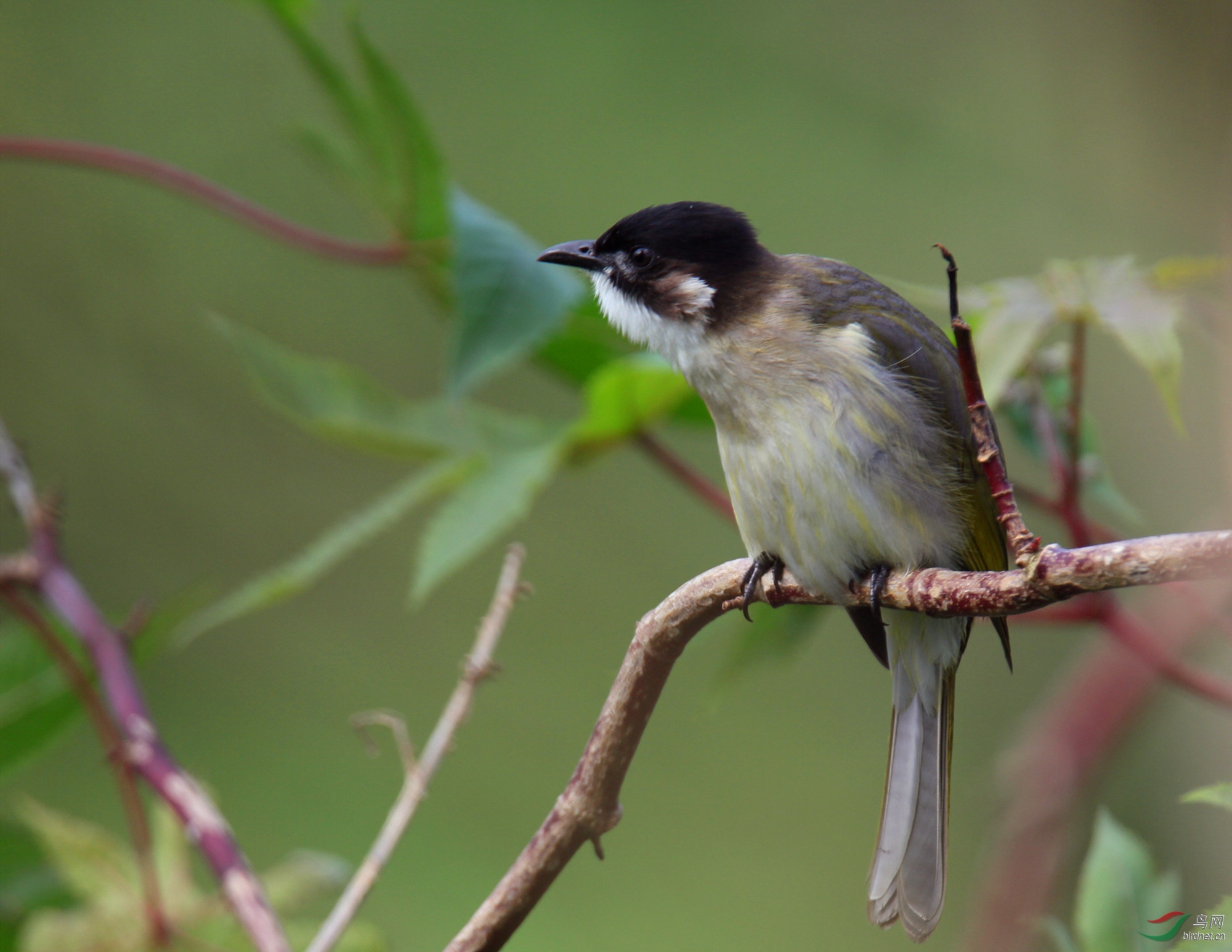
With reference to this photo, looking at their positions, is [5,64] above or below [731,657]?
above

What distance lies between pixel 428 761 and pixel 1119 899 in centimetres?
70

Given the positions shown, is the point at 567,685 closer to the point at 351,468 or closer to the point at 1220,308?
the point at 351,468

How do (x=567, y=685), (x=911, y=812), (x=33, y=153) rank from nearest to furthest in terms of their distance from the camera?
(x=911, y=812) → (x=33, y=153) → (x=567, y=685)

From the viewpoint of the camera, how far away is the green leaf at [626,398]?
1.60 meters

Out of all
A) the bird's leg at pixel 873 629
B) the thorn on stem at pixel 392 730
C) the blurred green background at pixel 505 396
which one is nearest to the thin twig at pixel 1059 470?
the bird's leg at pixel 873 629

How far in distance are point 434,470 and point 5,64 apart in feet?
10.1

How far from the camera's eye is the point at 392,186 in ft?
5.83

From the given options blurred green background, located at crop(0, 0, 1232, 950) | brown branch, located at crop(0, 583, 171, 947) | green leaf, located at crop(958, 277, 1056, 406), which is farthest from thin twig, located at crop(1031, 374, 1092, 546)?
blurred green background, located at crop(0, 0, 1232, 950)

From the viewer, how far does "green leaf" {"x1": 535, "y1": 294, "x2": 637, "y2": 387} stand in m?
1.83

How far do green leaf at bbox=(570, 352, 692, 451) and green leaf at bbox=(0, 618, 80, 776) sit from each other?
0.75 meters

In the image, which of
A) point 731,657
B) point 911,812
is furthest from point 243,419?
point 911,812

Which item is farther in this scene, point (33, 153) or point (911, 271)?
point (911, 271)

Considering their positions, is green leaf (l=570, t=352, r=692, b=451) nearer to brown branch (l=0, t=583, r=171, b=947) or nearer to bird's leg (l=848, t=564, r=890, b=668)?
bird's leg (l=848, t=564, r=890, b=668)

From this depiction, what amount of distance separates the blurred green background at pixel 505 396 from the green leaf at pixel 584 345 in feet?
5.62
